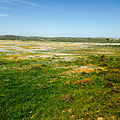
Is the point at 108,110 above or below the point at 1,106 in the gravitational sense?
above

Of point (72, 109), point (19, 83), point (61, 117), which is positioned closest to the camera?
point (61, 117)

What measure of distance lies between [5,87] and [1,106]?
5.04 meters

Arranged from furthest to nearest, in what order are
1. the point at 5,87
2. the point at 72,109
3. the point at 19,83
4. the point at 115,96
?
the point at 19,83
the point at 5,87
the point at 115,96
the point at 72,109

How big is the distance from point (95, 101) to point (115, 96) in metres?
2.42

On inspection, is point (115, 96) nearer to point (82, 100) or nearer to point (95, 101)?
point (95, 101)

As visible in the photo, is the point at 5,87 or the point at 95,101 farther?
the point at 5,87

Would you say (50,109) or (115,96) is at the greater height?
(115,96)

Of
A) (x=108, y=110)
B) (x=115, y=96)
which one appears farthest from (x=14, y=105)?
(x=115, y=96)

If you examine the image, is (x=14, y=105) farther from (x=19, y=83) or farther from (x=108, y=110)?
(x=108, y=110)

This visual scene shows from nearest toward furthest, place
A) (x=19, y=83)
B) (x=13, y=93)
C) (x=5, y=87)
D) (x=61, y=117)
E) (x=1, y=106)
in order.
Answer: (x=61, y=117), (x=1, y=106), (x=13, y=93), (x=5, y=87), (x=19, y=83)

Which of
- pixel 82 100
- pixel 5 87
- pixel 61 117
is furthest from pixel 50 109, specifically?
pixel 5 87

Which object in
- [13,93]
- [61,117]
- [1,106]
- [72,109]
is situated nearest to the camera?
[61,117]

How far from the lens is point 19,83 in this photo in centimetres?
1808

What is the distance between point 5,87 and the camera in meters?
16.6
